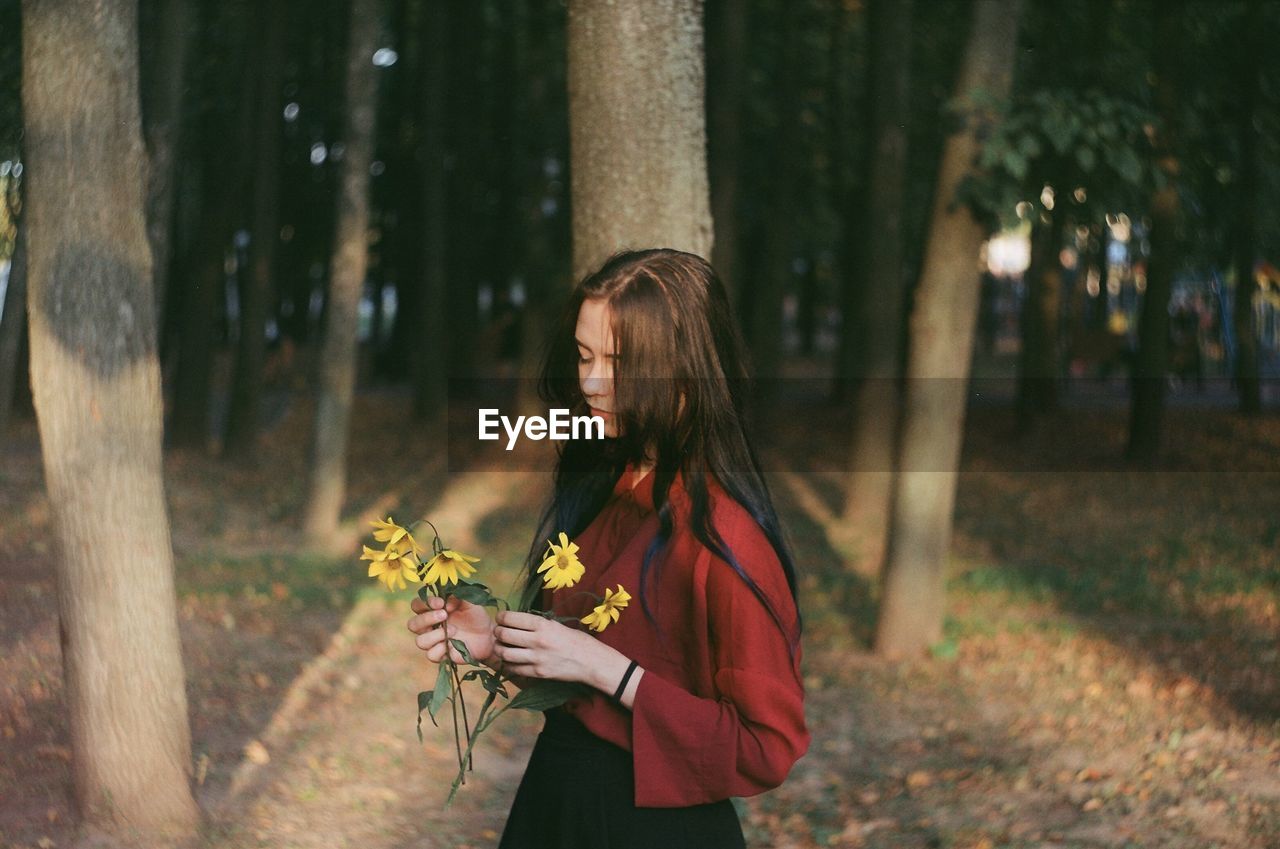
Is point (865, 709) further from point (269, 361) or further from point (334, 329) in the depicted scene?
point (269, 361)

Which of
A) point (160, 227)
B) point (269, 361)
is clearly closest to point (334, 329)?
point (160, 227)

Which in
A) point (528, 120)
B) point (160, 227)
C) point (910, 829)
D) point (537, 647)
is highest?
point (528, 120)

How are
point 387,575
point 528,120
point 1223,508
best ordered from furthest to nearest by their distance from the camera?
point 528,120 < point 1223,508 < point 387,575

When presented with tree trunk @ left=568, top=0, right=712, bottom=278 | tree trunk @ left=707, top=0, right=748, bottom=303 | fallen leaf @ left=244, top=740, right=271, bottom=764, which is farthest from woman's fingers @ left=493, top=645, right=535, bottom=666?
tree trunk @ left=707, top=0, right=748, bottom=303

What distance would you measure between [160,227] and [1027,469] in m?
11.1

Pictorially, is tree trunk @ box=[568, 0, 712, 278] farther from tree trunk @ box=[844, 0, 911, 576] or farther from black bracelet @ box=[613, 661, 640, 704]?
tree trunk @ box=[844, 0, 911, 576]

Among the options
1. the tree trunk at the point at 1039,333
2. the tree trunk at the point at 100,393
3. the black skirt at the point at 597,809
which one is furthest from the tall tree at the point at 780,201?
the black skirt at the point at 597,809

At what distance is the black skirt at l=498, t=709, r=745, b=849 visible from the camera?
2545mm

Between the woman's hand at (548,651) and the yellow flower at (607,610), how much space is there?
0.16 feet

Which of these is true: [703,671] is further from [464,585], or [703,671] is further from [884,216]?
[884,216]

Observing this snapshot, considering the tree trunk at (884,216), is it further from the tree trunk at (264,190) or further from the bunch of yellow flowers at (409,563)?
the bunch of yellow flowers at (409,563)

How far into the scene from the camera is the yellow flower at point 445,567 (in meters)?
2.56

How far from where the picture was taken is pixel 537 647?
238 centimetres

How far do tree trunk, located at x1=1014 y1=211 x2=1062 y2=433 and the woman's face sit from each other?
18.3 meters
